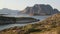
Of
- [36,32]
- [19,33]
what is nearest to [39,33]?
[36,32]

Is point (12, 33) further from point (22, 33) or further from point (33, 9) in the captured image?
point (33, 9)

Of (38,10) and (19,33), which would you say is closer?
(19,33)

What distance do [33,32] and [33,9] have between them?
48.0 m

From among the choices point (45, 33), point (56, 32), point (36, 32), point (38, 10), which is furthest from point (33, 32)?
point (38, 10)

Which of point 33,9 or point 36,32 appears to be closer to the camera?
point 36,32

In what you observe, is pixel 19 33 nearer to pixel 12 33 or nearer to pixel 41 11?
pixel 12 33

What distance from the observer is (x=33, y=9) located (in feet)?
192

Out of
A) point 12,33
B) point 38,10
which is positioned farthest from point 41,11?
point 12,33

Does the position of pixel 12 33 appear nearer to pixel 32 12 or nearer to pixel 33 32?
pixel 33 32

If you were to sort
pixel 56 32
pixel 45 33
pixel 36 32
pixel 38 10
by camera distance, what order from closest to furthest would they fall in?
pixel 56 32
pixel 45 33
pixel 36 32
pixel 38 10

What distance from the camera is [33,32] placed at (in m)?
10.6

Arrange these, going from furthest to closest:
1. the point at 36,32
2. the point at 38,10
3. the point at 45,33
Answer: the point at 38,10
the point at 36,32
the point at 45,33

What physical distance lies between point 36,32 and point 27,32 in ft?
1.65

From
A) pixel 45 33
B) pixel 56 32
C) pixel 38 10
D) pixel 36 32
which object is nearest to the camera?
pixel 56 32
